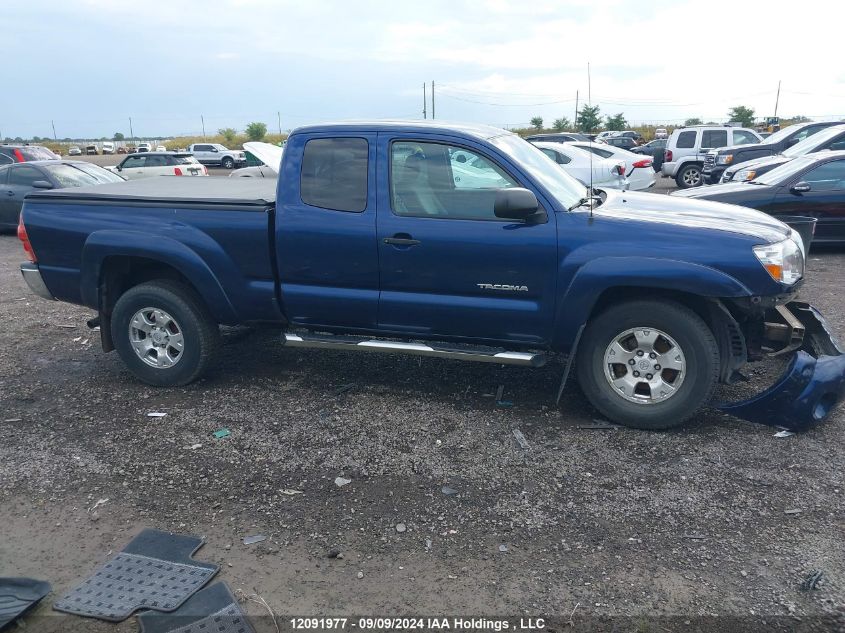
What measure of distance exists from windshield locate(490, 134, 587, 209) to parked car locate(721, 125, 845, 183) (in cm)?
878

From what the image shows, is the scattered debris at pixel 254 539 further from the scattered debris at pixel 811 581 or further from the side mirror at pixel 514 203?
the scattered debris at pixel 811 581

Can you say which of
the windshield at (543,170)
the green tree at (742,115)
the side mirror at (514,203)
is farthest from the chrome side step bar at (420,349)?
the green tree at (742,115)

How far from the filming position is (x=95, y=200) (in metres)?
5.32

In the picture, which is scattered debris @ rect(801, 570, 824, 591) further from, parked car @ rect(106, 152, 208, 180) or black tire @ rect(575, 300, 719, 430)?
parked car @ rect(106, 152, 208, 180)

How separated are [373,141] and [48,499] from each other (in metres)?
3.06

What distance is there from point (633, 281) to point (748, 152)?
14.7 meters

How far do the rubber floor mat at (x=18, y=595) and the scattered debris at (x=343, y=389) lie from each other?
2473 mm

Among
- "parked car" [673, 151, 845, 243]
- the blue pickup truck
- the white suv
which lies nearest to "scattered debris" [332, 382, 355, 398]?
the blue pickup truck

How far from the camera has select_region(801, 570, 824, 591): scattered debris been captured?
2.99 metres

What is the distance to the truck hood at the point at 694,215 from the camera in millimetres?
4379

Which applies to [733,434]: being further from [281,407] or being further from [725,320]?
[281,407]

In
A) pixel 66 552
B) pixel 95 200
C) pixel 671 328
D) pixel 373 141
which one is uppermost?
pixel 373 141

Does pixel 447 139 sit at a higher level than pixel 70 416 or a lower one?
higher

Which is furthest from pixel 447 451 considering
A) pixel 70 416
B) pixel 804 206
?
pixel 804 206
